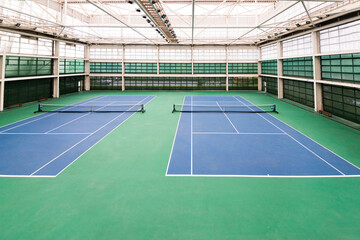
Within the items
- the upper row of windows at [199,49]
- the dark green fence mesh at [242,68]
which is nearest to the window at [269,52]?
the upper row of windows at [199,49]

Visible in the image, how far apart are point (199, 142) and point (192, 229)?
26.0 ft

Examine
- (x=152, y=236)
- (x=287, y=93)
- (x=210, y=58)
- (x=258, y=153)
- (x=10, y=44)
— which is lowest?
(x=152, y=236)

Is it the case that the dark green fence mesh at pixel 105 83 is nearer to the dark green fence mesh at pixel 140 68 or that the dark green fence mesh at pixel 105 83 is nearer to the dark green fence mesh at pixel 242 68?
the dark green fence mesh at pixel 140 68

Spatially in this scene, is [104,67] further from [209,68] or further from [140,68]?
[209,68]

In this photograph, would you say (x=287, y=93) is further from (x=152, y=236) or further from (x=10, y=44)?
(x=10, y=44)

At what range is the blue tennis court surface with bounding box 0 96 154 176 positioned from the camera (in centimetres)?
1017

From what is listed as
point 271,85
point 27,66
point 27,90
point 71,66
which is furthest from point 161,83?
point 27,90

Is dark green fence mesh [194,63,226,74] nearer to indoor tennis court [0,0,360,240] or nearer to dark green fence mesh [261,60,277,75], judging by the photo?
dark green fence mesh [261,60,277,75]

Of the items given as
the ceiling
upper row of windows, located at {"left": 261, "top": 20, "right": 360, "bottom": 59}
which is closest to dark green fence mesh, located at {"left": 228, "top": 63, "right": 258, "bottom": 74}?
the ceiling

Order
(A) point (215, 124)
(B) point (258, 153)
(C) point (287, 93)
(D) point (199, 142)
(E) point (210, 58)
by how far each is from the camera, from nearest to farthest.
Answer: (B) point (258, 153), (D) point (199, 142), (A) point (215, 124), (C) point (287, 93), (E) point (210, 58)

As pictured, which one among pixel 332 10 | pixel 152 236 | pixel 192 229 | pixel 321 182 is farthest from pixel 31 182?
pixel 332 10

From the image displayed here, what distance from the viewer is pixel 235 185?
8.41m

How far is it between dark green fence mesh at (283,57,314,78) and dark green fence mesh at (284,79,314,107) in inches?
45.2

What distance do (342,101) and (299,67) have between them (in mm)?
9477
